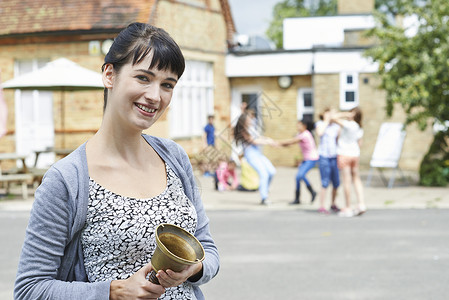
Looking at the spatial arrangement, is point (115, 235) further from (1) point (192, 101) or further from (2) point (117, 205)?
(1) point (192, 101)

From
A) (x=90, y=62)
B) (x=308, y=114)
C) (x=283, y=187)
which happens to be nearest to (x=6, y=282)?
(x=283, y=187)

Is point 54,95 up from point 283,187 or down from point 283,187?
up

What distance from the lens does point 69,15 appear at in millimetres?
19781

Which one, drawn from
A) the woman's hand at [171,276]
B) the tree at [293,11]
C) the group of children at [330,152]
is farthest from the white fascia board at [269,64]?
the tree at [293,11]

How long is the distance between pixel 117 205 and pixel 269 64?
22.5 m

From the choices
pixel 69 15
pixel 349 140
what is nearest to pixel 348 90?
pixel 69 15

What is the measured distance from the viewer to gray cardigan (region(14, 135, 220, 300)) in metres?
2.06

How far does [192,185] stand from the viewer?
2475 millimetres

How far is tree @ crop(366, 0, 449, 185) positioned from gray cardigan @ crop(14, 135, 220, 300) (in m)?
14.0

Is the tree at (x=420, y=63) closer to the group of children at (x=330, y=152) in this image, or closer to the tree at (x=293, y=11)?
the group of children at (x=330, y=152)

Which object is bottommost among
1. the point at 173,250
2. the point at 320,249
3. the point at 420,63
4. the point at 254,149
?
the point at 320,249

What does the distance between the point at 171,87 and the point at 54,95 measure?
18.3m

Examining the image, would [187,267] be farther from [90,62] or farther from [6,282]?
[90,62]

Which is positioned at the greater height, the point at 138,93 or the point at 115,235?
the point at 138,93
